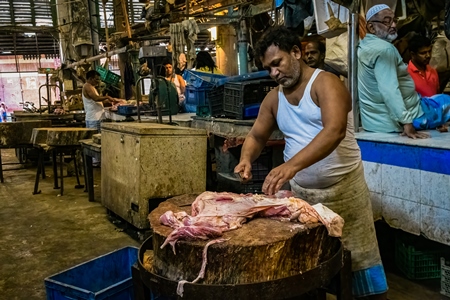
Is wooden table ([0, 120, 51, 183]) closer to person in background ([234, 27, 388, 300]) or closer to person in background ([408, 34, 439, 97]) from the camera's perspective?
person in background ([408, 34, 439, 97])

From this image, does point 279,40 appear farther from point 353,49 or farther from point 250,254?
point 353,49

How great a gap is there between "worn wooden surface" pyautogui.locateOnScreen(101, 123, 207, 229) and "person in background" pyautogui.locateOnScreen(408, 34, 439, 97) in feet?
7.92

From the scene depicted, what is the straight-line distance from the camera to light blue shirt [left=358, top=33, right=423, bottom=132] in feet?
13.4

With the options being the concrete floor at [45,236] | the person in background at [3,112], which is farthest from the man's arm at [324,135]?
the person in background at [3,112]

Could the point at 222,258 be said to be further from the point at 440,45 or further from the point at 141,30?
the point at 141,30

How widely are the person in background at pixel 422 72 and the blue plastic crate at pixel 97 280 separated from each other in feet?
11.1

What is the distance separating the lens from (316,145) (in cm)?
240

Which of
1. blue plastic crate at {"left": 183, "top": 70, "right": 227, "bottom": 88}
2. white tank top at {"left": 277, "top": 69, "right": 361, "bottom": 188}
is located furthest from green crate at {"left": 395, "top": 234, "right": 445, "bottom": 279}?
blue plastic crate at {"left": 183, "top": 70, "right": 227, "bottom": 88}

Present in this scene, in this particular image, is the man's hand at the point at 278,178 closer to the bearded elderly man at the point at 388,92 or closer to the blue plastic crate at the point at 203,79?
the bearded elderly man at the point at 388,92

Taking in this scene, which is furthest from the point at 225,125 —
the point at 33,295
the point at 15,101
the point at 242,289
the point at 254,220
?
the point at 15,101

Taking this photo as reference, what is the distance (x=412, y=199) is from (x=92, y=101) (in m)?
7.31

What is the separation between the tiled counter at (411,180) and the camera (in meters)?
3.62

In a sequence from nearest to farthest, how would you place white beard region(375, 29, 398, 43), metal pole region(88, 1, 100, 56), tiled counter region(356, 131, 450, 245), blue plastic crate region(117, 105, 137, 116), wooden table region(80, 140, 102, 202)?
tiled counter region(356, 131, 450, 245)
white beard region(375, 29, 398, 43)
wooden table region(80, 140, 102, 202)
blue plastic crate region(117, 105, 137, 116)
metal pole region(88, 1, 100, 56)

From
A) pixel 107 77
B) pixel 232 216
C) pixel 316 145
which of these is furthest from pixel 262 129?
pixel 107 77
